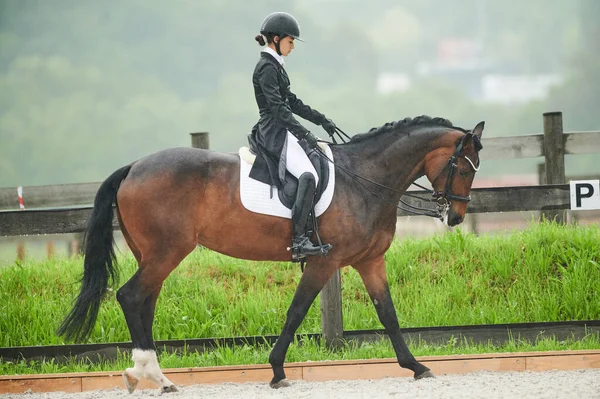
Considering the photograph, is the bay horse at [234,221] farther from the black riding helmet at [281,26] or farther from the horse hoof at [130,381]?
the black riding helmet at [281,26]

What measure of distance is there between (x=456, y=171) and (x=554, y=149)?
351 cm

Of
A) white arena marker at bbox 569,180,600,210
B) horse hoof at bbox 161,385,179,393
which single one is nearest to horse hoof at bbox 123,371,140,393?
horse hoof at bbox 161,385,179,393

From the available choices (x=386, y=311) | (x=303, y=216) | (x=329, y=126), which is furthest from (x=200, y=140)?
(x=386, y=311)

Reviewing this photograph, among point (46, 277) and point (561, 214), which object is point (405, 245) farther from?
point (46, 277)

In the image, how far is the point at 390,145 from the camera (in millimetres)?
5543

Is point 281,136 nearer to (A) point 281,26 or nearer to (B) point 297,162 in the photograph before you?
(B) point 297,162

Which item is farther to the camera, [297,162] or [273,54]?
[273,54]

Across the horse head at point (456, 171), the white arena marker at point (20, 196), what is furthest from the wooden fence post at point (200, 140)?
the horse head at point (456, 171)

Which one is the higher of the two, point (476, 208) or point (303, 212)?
point (476, 208)

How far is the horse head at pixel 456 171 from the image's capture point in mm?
5344

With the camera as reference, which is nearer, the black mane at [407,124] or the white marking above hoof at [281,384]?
the white marking above hoof at [281,384]

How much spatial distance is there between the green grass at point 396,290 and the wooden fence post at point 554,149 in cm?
81

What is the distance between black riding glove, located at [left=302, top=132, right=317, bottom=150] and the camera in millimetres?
5305

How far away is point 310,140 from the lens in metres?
5.31
